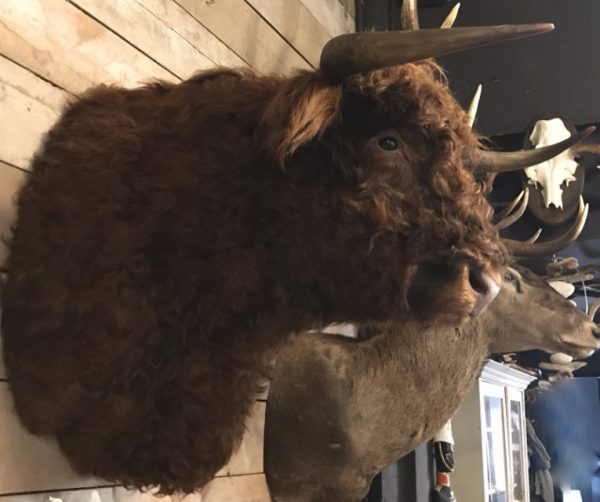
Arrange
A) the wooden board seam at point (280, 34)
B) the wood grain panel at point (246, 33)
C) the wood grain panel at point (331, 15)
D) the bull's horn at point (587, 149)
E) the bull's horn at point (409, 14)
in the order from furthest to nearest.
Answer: the bull's horn at point (587, 149) → the wood grain panel at point (331, 15) → the wooden board seam at point (280, 34) → the wood grain panel at point (246, 33) → the bull's horn at point (409, 14)

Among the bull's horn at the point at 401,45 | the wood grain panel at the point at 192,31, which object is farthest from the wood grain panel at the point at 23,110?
the bull's horn at the point at 401,45

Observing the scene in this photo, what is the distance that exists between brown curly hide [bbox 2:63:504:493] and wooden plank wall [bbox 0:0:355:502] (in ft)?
0.11

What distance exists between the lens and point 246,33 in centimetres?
144

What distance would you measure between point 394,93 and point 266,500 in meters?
0.90

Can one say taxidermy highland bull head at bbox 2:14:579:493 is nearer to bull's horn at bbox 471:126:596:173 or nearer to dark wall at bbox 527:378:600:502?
bull's horn at bbox 471:126:596:173

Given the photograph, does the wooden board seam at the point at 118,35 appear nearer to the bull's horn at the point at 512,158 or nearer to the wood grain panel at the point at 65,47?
the wood grain panel at the point at 65,47

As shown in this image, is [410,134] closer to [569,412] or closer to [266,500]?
[266,500]

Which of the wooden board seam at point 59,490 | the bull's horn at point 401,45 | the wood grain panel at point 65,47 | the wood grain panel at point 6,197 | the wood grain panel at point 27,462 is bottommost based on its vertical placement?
the wooden board seam at point 59,490

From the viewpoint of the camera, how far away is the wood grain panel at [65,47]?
89 centimetres

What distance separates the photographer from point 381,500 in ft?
6.86

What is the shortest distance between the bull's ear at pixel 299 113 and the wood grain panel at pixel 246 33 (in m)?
0.46

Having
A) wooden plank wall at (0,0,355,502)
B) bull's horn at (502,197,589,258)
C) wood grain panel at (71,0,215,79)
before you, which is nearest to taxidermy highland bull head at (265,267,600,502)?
wooden plank wall at (0,0,355,502)

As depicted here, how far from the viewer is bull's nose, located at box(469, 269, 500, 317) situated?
86cm

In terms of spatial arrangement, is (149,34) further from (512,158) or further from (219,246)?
(512,158)
